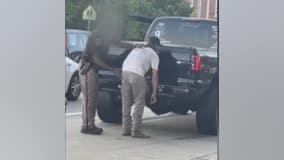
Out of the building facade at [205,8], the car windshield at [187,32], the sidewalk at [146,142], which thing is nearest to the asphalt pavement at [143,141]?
the sidewalk at [146,142]

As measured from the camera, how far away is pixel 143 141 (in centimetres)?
341

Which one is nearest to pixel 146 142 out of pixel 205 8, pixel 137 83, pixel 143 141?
pixel 143 141

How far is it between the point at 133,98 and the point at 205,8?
2.55ft

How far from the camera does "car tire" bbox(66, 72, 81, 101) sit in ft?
11.3

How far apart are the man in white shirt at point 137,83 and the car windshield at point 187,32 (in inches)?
2.7

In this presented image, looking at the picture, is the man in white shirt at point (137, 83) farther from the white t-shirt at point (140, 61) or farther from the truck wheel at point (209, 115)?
the truck wheel at point (209, 115)

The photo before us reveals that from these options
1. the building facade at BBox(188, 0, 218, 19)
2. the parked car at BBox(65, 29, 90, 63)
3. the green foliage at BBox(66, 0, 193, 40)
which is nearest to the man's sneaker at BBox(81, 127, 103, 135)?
the parked car at BBox(65, 29, 90, 63)

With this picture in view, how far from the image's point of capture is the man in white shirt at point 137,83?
333 cm
